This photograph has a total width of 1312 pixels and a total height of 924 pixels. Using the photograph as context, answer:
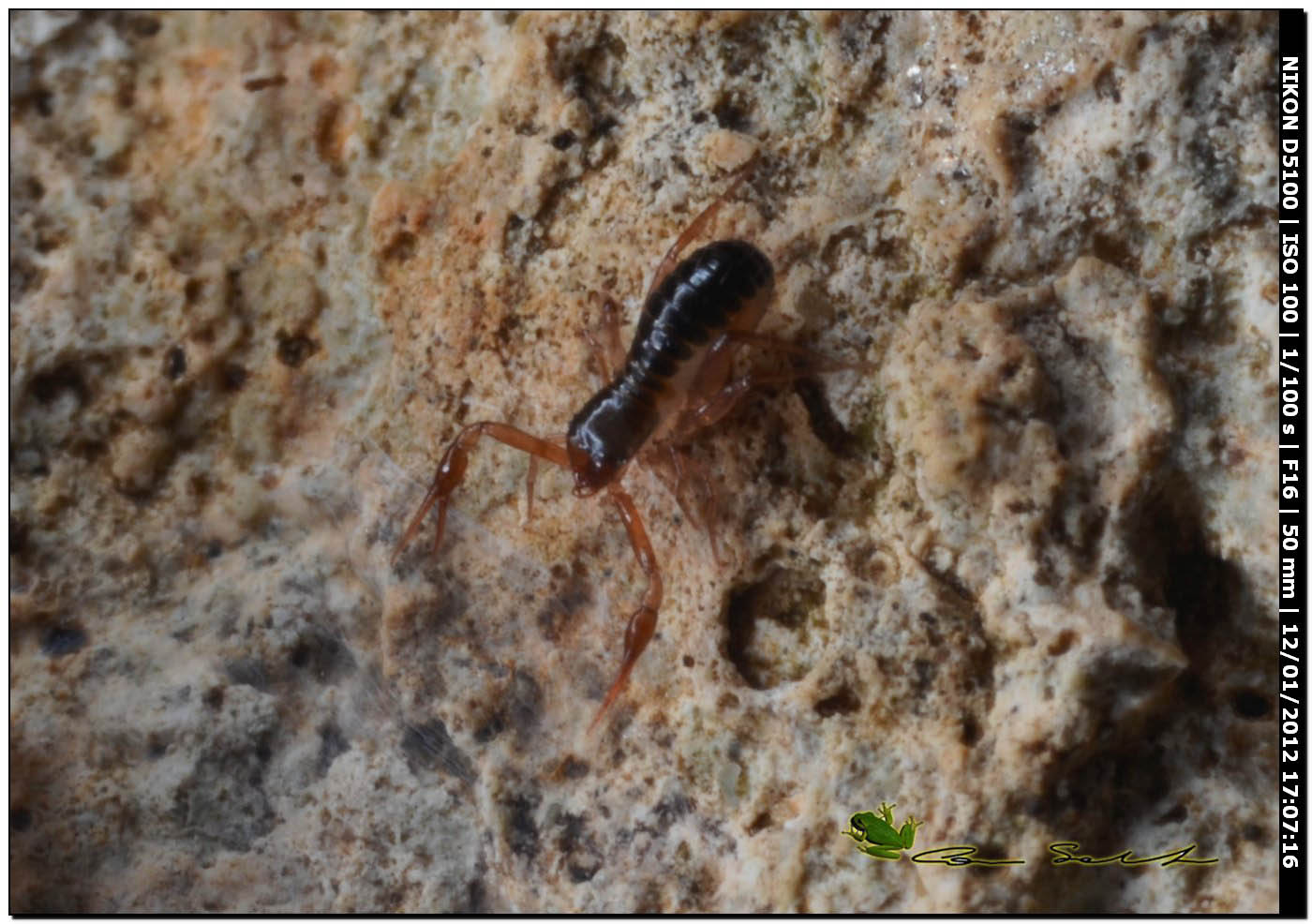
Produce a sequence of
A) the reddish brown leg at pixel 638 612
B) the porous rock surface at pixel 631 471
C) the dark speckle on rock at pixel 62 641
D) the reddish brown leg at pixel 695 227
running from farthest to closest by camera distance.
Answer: the dark speckle on rock at pixel 62 641
the reddish brown leg at pixel 695 227
the reddish brown leg at pixel 638 612
the porous rock surface at pixel 631 471

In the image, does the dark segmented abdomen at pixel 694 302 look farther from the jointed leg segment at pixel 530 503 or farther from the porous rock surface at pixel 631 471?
the jointed leg segment at pixel 530 503

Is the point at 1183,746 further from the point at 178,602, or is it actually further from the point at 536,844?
the point at 178,602

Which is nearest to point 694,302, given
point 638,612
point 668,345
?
point 668,345

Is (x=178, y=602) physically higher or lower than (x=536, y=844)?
higher

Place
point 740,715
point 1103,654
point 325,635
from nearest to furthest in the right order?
point 1103,654 → point 740,715 → point 325,635

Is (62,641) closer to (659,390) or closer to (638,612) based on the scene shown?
(638,612)

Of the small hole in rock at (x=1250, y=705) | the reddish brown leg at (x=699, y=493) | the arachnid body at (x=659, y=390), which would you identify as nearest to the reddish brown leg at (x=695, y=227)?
the arachnid body at (x=659, y=390)

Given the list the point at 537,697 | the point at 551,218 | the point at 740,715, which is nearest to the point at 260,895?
the point at 537,697
